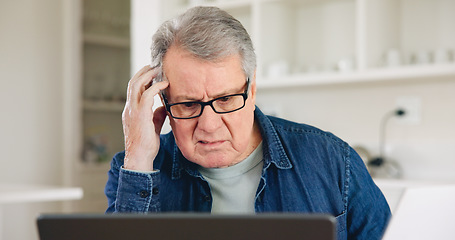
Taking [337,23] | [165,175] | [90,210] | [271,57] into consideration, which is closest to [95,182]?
[90,210]

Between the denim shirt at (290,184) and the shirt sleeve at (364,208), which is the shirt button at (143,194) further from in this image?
the shirt sleeve at (364,208)

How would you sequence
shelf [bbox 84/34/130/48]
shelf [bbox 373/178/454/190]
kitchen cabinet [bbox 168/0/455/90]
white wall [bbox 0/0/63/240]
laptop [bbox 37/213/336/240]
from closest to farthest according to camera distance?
laptop [bbox 37/213/336/240]
shelf [bbox 373/178/454/190]
kitchen cabinet [bbox 168/0/455/90]
white wall [bbox 0/0/63/240]
shelf [bbox 84/34/130/48]

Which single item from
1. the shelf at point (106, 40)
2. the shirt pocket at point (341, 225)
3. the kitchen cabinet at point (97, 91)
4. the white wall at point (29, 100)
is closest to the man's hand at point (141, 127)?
the shirt pocket at point (341, 225)

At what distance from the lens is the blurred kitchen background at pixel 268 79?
2.71m

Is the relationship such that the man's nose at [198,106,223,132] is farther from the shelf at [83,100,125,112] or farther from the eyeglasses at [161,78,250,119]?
the shelf at [83,100,125,112]

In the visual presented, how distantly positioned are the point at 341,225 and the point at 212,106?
376 mm

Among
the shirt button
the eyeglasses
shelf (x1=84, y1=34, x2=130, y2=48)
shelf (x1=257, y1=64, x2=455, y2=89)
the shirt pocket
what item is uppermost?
shelf (x1=84, y1=34, x2=130, y2=48)

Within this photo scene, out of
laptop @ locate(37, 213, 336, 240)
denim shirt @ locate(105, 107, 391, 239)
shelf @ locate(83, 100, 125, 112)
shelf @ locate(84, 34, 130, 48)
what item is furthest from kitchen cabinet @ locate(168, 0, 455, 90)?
laptop @ locate(37, 213, 336, 240)

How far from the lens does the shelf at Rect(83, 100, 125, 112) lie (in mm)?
4075

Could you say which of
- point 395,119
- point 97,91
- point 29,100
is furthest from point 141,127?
point 97,91

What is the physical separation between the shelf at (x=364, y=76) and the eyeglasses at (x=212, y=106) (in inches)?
62.7

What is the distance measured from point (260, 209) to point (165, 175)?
0.81 ft

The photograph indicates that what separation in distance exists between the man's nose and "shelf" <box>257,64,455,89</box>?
165cm

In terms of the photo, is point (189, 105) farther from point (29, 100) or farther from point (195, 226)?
point (29, 100)
